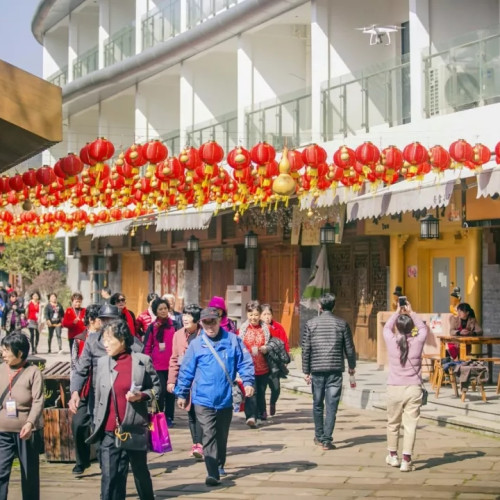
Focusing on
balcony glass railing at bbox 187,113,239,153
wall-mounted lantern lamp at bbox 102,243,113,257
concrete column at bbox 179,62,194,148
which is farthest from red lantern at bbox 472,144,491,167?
wall-mounted lantern lamp at bbox 102,243,113,257

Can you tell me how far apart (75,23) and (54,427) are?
3151cm

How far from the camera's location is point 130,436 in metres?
8.38

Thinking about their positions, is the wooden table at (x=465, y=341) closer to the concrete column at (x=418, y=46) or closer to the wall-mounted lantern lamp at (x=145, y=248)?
the concrete column at (x=418, y=46)

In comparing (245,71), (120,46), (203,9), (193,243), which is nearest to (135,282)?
(193,243)

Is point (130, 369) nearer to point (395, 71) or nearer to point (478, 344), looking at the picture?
point (478, 344)

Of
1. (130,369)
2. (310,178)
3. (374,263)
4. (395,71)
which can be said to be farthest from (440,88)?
(130,369)

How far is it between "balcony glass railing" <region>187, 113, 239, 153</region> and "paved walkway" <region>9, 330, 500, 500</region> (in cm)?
1220

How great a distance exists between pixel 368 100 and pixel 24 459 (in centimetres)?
1368

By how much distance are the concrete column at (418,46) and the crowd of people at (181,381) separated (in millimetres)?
6500

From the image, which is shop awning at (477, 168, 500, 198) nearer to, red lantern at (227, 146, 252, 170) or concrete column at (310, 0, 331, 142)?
red lantern at (227, 146, 252, 170)

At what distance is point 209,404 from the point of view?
32.8 ft

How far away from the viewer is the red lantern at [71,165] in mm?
14422

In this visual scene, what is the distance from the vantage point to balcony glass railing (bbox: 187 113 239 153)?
25.7 meters

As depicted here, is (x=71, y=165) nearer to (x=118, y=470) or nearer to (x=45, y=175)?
(x=45, y=175)
